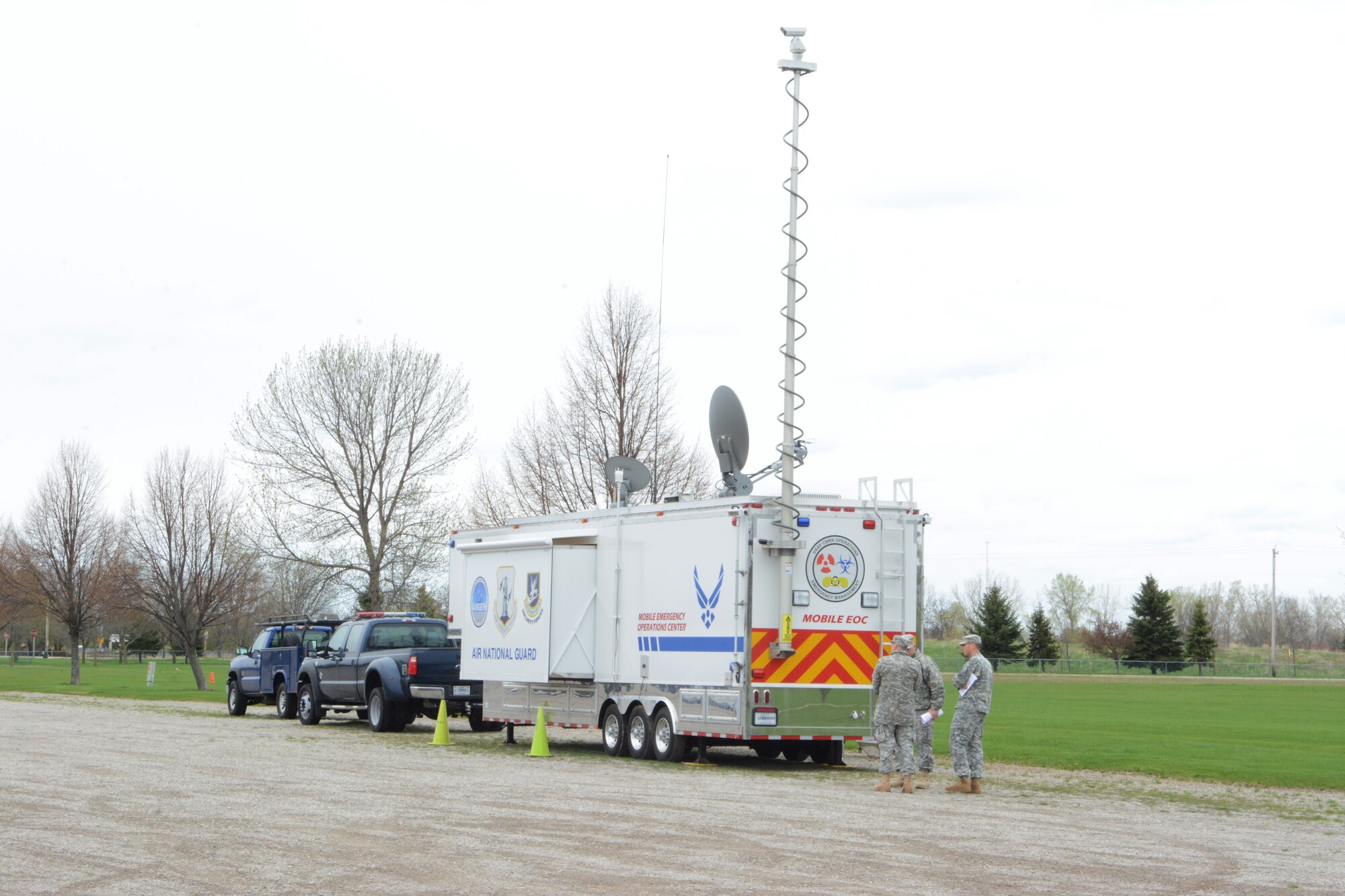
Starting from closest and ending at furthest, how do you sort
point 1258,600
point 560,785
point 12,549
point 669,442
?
1. point 560,785
2. point 669,442
3. point 12,549
4. point 1258,600

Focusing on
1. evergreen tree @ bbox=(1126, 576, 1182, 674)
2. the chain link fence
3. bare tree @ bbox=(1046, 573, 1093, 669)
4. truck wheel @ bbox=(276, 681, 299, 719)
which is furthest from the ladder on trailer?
bare tree @ bbox=(1046, 573, 1093, 669)

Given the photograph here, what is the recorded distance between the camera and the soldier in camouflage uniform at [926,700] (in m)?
15.8

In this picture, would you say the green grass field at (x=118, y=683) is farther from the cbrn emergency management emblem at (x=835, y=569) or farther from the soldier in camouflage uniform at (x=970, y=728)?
the soldier in camouflage uniform at (x=970, y=728)

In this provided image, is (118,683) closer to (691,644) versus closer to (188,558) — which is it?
(188,558)

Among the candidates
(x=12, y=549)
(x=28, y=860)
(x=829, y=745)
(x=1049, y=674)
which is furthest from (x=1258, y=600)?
(x=28, y=860)

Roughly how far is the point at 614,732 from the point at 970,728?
5.66 metres

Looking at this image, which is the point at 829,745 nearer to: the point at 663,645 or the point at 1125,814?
the point at 663,645

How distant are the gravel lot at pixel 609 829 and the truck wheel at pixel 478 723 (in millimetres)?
4870

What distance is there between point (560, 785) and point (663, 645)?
3752mm

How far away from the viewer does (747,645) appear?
1725 cm

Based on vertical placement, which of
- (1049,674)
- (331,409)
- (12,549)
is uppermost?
(331,409)

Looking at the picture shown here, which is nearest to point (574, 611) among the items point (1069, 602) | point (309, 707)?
point (309, 707)

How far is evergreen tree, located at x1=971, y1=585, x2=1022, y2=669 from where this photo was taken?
300 ft

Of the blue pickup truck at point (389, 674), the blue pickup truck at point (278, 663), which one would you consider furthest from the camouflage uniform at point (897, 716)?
the blue pickup truck at point (278, 663)
